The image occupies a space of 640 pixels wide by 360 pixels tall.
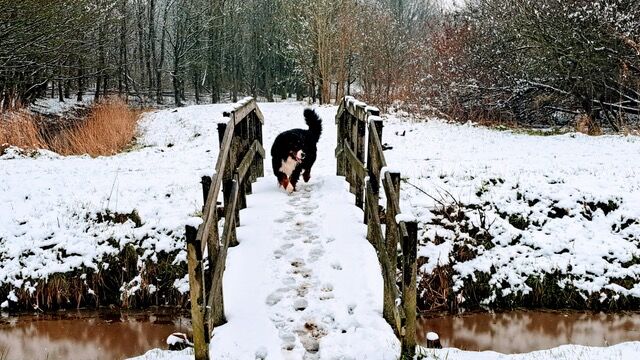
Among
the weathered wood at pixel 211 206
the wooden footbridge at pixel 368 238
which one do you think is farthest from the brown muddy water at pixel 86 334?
the weathered wood at pixel 211 206

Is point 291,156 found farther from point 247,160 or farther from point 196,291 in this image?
point 196,291

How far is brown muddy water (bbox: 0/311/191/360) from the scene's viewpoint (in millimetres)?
5457

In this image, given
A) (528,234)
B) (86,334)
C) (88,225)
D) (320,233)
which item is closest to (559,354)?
(320,233)

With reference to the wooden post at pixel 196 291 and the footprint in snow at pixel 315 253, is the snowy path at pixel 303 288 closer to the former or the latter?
the footprint in snow at pixel 315 253

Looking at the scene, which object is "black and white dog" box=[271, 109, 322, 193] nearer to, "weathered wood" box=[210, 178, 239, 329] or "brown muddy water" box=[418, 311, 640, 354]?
"brown muddy water" box=[418, 311, 640, 354]

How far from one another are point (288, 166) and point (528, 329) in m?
3.86

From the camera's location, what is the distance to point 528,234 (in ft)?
23.4

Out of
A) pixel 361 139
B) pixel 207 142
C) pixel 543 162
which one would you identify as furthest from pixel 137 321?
pixel 207 142

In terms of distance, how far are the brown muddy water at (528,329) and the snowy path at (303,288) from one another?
143cm

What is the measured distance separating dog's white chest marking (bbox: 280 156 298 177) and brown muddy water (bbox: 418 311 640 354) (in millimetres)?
2860

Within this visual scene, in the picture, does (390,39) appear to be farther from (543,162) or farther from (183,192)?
(183,192)

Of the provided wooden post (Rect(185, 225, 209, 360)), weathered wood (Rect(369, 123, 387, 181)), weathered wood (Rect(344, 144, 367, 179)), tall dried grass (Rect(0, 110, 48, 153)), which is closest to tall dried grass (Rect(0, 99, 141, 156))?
tall dried grass (Rect(0, 110, 48, 153))

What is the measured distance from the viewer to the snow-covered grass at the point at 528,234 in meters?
6.58

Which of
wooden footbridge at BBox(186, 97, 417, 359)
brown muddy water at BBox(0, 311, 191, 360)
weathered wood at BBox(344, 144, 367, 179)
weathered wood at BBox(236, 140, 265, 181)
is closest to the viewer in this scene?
wooden footbridge at BBox(186, 97, 417, 359)
